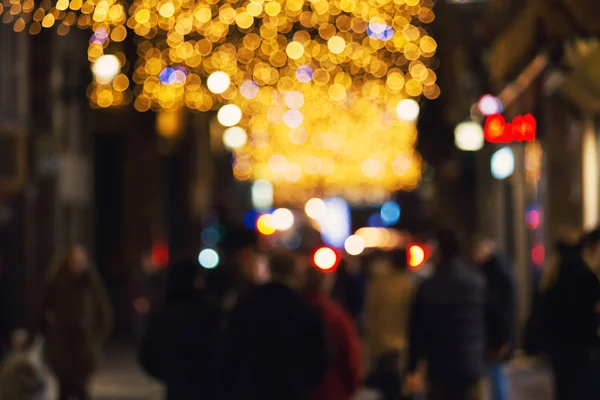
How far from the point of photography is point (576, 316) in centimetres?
1109

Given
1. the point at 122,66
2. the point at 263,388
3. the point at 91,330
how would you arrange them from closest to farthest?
1. the point at 263,388
2. the point at 91,330
3. the point at 122,66

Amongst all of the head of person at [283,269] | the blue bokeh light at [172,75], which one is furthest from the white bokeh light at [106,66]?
the head of person at [283,269]

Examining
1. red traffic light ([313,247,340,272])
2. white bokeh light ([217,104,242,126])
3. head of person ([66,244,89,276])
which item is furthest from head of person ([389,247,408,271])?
white bokeh light ([217,104,242,126])

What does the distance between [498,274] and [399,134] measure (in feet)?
117

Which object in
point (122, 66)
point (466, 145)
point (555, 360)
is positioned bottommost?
point (555, 360)

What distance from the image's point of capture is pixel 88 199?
102ft

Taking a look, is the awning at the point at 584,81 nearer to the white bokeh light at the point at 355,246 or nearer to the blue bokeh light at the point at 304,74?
the blue bokeh light at the point at 304,74

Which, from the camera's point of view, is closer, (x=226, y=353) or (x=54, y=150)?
(x=226, y=353)

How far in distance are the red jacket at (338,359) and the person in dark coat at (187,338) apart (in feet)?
2.94

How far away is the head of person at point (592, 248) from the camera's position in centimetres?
1107

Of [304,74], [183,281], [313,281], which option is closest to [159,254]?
[304,74]

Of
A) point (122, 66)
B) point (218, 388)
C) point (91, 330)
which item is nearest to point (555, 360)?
point (218, 388)

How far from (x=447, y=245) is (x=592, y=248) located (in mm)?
1143

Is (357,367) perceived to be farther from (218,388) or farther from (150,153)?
(150,153)
